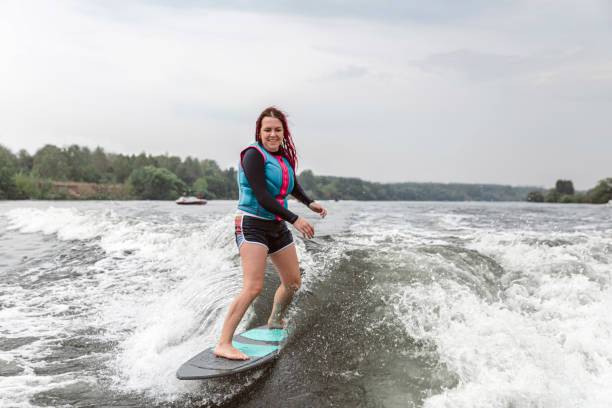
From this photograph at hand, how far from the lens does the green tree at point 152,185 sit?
11650cm

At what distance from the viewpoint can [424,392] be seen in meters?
3.37

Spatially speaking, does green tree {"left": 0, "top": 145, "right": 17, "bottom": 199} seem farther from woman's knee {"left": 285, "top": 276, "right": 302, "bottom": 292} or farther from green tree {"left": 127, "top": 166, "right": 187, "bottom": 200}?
woman's knee {"left": 285, "top": 276, "right": 302, "bottom": 292}

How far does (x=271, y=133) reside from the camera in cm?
369

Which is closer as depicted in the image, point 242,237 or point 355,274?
point 242,237

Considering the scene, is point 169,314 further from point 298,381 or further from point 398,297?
point 398,297

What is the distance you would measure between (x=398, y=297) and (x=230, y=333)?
2.65 m

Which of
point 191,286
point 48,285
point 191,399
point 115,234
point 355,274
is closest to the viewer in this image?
point 191,399

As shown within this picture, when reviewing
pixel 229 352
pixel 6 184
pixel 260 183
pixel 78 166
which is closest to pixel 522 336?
pixel 229 352

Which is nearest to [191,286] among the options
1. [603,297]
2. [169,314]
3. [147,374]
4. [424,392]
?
[169,314]

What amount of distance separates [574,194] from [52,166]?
14984 cm

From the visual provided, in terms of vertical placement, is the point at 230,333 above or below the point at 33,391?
above

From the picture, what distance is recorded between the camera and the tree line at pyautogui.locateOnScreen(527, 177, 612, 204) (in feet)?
261

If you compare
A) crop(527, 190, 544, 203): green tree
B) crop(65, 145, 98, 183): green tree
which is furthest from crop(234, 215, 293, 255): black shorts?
crop(65, 145, 98, 183): green tree

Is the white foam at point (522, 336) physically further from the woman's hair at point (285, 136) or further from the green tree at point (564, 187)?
the green tree at point (564, 187)
